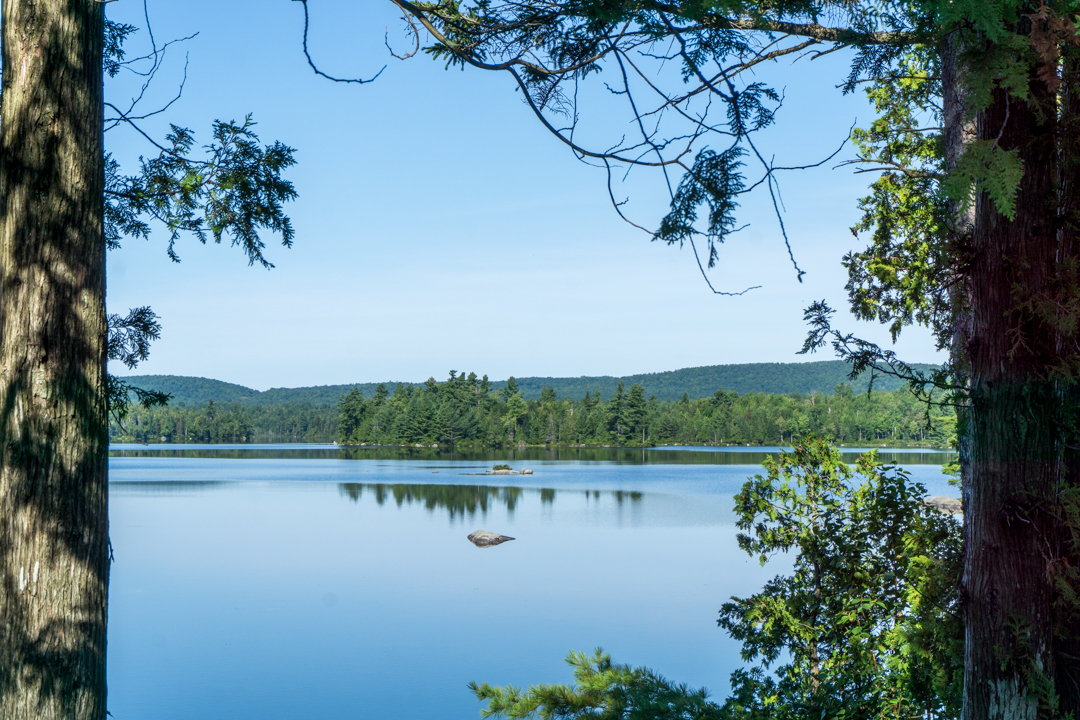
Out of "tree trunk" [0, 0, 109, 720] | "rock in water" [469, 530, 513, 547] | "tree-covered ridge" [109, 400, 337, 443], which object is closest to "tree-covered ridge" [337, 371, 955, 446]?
"tree-covered ridge" [109, 400, 337, 443]

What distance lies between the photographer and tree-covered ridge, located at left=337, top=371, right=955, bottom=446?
9644cm

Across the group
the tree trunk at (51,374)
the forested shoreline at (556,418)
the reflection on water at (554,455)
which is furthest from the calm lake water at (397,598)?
the forested shoreline at (556,418)

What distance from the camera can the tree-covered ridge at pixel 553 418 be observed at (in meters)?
96.4

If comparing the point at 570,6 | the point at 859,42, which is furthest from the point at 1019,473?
the point at 570,6

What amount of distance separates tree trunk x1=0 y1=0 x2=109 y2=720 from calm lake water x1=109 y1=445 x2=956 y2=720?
10103 mm

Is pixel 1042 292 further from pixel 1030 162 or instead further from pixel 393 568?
pixel 393 568

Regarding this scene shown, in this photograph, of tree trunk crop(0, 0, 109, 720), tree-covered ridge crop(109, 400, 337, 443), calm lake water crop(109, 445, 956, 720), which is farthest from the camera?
tree-covered ridge crop(109, 400, 337, 443)

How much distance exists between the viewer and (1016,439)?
3.39 meters

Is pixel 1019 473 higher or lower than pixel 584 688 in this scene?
higher

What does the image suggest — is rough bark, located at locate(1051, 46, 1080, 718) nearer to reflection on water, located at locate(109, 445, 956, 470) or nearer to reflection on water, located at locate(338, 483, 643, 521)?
reflection on water, located at locate(338, 483, 643, 521)

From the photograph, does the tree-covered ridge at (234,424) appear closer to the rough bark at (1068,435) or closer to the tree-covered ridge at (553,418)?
the tree-covered ridge at (553,418)

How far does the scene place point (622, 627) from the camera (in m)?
15.9

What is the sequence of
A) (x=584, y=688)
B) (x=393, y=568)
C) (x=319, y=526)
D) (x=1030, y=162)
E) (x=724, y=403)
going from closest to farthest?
(x=1030, y=162)
(x=584, y=688)
(x=393, y=568)
(x=319, y=526)
(x=724, y=403)

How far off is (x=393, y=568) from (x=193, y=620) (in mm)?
5986
